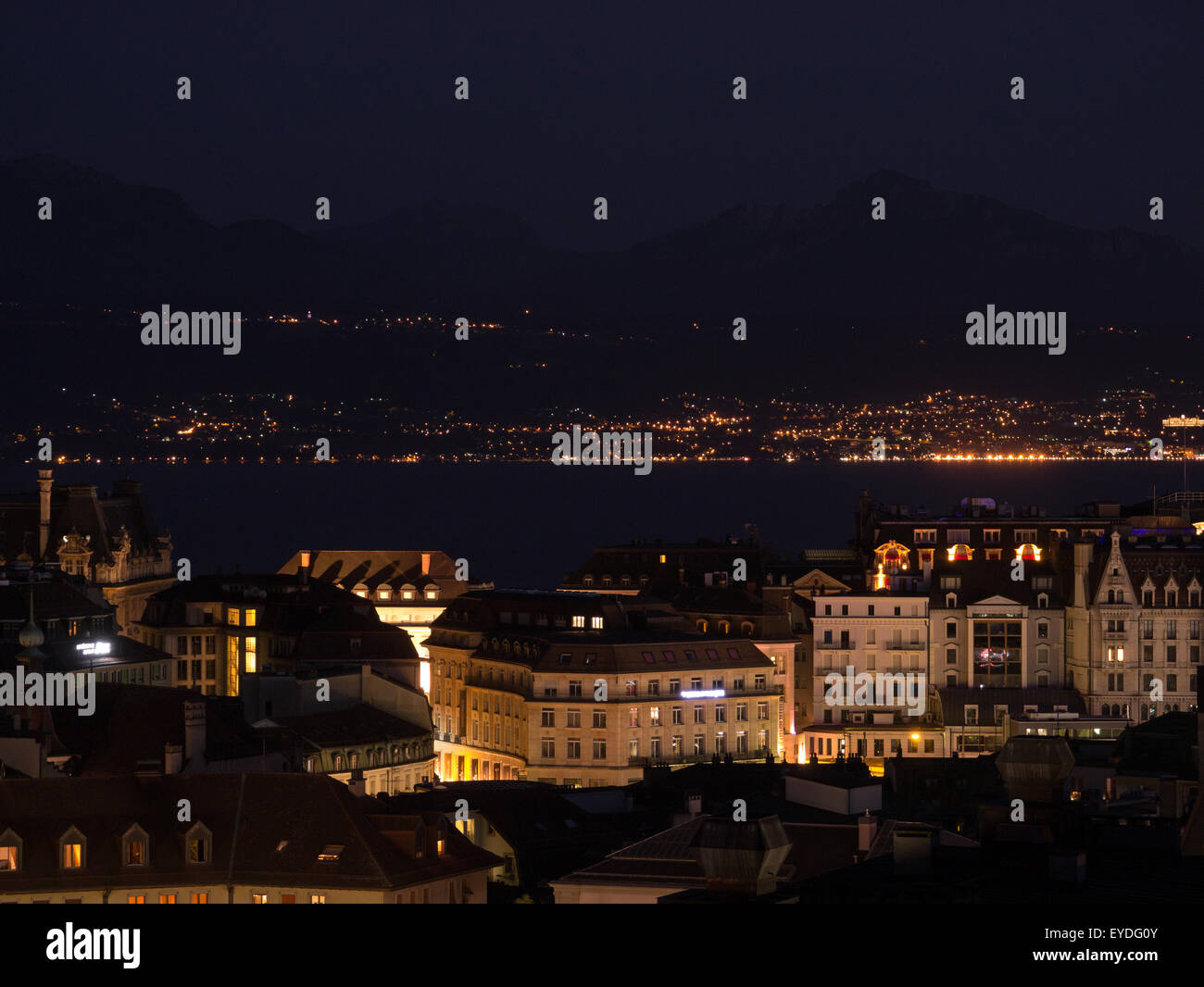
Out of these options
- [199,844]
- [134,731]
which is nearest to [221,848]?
[199,844]

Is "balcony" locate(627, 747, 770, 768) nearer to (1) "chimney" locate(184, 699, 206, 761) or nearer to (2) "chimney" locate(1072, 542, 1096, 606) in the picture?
(2) "chimney" locate(1072, 542, 1096, 606)

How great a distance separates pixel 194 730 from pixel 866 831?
28.2 m

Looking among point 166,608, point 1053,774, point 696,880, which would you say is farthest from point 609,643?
point 1053,774

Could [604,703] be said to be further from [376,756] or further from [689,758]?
[376,756]

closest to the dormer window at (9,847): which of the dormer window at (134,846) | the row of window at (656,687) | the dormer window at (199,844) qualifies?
the dormer window at (134,846)

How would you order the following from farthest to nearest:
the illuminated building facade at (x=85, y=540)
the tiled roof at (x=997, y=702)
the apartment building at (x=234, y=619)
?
the illuminated building facade at (x=85, y=540) < the apartment building at (x=234, y=619) < the tiled roof at (x=997, y=702)

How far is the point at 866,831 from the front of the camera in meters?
50.9

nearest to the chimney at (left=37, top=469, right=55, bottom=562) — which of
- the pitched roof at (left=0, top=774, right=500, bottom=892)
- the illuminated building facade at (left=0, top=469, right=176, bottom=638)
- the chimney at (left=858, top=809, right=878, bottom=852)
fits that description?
the illuminated building facade at (left=0, top=469, right=176, bottom=638)

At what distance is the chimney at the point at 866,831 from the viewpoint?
5018cm

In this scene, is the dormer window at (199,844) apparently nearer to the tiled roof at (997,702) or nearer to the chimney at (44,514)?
the tiled roof at (997,702)

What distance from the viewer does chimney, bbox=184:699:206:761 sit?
239 ft

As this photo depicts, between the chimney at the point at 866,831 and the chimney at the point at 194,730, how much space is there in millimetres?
25812
